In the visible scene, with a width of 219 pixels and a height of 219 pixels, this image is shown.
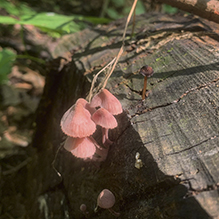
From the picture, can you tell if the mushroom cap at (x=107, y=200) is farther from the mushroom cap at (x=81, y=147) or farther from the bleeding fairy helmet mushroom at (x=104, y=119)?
the bleeding fairy helmet mushroom at (x=104, y=119)

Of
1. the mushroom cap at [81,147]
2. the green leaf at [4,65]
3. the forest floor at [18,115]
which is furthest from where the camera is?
the green leaf at [4,65]

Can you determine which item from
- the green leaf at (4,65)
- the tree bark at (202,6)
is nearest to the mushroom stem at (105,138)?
the tree bark at (202,6)

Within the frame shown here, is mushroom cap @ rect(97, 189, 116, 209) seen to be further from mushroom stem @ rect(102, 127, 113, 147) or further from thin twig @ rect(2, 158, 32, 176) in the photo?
thin twig @ rect(2, 158, 32, 176)

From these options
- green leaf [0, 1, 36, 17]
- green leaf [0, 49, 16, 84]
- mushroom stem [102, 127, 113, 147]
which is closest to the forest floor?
green leaf [0, 49, 16, 84]

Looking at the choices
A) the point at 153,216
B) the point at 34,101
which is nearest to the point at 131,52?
the point at 153,216

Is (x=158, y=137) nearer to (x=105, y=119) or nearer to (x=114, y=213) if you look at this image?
(x=105, y=119)

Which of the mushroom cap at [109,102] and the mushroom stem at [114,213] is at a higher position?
the mushroom cap at [109,102]

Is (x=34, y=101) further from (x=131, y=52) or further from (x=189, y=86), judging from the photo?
(x=189, y=86)
